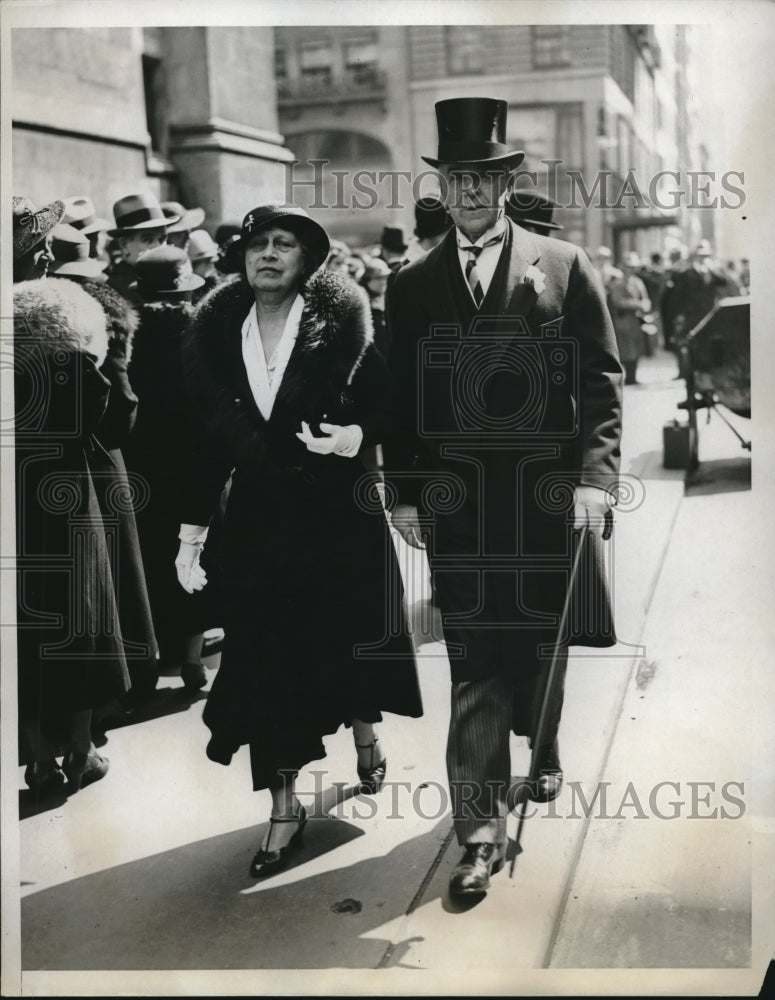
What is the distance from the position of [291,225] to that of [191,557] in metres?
1.18

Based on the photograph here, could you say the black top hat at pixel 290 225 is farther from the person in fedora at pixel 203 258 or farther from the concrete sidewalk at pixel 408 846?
the concrete sidewalk at pixel 408 846

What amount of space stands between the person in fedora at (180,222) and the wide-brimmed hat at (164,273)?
0.03m

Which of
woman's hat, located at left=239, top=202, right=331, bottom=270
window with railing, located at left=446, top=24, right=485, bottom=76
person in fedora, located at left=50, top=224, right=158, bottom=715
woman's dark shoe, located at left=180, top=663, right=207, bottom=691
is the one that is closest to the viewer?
woman's hat, located at left=239, top=202, right=331, bottom=270

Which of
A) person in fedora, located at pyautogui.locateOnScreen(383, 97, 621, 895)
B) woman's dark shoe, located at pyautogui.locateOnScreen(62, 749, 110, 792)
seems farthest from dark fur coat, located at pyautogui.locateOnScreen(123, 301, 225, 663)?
person in fedora, located at pyautogui.locateOnScreen(383, 97, 621, 895)

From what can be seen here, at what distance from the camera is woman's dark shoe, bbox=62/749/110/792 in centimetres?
498

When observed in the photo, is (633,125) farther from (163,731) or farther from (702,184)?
(163,731)

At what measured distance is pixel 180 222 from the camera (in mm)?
4988

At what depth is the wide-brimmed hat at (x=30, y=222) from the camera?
4836mm

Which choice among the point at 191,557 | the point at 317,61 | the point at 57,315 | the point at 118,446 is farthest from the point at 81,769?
the point at 317,61

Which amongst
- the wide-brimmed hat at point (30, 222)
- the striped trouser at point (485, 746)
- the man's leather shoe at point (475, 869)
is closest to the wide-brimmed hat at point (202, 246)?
the wide-brimmed hat at point (30, 222)

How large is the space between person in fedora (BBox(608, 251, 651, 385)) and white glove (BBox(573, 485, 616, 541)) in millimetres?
399

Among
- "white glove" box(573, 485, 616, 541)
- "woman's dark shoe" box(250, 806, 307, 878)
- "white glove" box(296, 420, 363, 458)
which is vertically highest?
"white glove" box(296, 420, 363, 458)

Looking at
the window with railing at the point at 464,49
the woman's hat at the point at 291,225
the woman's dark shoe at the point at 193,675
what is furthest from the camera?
the woman's dark shoe at the point at 193,675

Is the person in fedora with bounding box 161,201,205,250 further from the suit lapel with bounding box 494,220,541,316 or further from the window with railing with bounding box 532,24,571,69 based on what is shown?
the window with railing with bounding box 532,24,571,69
